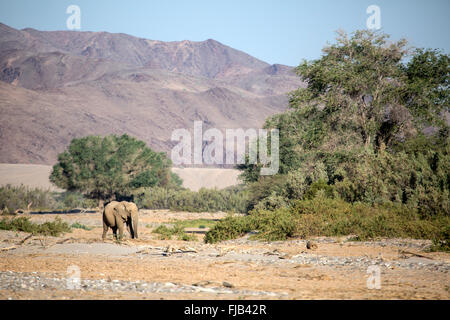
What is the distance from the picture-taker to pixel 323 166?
30453 mm

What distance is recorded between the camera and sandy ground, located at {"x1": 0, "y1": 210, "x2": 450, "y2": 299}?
30.0 feet

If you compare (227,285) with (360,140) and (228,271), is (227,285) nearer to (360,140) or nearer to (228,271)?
(228,271)

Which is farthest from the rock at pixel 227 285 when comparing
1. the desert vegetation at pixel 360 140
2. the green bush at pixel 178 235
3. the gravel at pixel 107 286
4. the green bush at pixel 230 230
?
the green bush at pixel 178 235

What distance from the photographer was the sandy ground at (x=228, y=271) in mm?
9141

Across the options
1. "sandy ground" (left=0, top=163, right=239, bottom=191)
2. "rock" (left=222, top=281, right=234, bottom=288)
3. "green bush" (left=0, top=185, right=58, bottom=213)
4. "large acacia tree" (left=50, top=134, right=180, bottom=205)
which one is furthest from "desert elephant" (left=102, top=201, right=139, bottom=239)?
"sandy ground" (left=0, top=163, right=239, bottom=191)

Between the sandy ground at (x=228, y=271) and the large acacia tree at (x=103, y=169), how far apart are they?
43526 millimetres

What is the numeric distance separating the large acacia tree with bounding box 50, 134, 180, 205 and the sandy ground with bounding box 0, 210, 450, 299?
4353 cm

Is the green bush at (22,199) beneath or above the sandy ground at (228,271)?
beneath

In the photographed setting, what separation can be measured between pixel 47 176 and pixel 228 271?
125478 mm

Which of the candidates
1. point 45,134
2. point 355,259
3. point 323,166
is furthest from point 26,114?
point 355,259

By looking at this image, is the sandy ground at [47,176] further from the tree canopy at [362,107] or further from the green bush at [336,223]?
the green bush at [336,223]

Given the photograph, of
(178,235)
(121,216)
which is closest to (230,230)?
(121,216)

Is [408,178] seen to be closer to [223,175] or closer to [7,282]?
[7,282]

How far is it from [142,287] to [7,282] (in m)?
2.59
